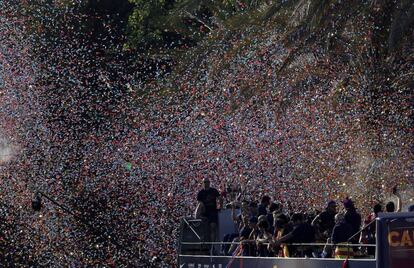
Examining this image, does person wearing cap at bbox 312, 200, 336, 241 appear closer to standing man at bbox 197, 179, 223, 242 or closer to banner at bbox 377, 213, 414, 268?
standing man at bbox 197, 179, 223, 242

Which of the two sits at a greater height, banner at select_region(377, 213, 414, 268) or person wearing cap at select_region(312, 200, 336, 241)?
person wearing cap at select_region(312, 200, 336, 241)

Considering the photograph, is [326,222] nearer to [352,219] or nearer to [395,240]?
[352,219]

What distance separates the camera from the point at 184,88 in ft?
101

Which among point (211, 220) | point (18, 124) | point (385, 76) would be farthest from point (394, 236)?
point (18, 124)

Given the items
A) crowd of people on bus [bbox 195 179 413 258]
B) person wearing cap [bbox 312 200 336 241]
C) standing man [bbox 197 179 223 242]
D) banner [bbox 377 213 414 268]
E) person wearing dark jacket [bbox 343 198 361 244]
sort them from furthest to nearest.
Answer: standing man [bbox 197 179 223 242] → person wearing cap [bbox 312 200 336 241] → person wearing dark jacket [bbox 343 198 361 244] → crowd of people on bus [bbox 195 179 413 258] → banner [bbox 377 213 414 268]

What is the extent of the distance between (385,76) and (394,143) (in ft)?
7.71

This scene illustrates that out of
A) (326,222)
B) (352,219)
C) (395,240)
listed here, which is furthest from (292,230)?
(395,240)

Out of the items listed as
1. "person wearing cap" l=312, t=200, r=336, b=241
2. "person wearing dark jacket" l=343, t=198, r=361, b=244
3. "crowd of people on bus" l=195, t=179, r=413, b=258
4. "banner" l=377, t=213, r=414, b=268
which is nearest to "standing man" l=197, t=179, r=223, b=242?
"crowd of people on bus" l=195, t=179, r=413, b=258

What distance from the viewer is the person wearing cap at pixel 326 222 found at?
59.0 feet

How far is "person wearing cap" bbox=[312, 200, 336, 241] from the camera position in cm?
1797

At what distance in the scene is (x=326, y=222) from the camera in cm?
1800

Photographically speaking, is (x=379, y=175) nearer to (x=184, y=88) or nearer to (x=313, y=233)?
(x=184, y=88)

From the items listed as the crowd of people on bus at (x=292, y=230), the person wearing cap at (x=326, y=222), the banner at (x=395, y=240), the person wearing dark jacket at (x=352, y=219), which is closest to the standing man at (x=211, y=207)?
the crowd of people on bus at (x=292, y=230)

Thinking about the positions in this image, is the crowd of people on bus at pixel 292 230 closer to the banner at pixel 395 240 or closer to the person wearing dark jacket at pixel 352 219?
the person wearing dark jacket at pixel 352 219
